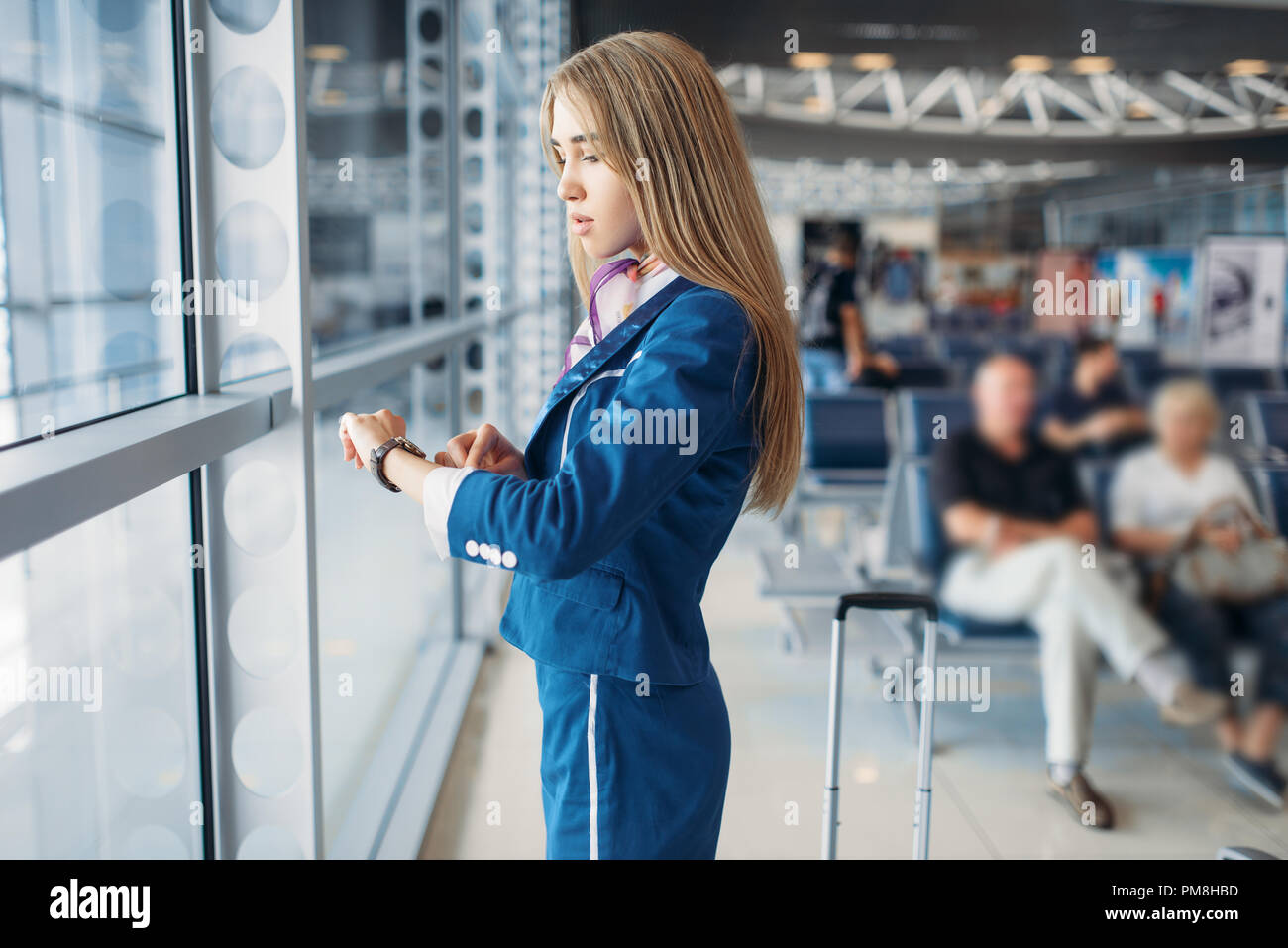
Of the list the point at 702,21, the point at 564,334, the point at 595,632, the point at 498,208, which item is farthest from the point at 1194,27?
the point at 595,632

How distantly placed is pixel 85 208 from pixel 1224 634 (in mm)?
3310

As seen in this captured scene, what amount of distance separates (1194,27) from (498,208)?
6.53m

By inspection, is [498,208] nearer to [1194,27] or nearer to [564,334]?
[564,334]

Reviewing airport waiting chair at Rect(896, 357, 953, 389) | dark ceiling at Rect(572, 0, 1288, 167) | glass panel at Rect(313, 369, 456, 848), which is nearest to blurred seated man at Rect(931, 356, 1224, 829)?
glass panel at Rect(313, 369, 456, 848)

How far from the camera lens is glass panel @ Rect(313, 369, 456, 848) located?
3.33 metres

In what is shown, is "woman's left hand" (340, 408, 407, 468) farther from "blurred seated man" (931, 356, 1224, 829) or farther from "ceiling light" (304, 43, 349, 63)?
"ceiling light" (304, 43, 349, 63)

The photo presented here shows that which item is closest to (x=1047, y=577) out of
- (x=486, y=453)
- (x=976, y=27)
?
(x=486, y=453)

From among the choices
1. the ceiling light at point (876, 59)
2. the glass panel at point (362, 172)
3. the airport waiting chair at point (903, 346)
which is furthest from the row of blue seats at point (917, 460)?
the ceiling light at point (876, 59)

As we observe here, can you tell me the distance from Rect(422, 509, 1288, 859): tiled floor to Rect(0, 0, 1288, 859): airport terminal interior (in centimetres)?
2

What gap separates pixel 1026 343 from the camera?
9.31 metres

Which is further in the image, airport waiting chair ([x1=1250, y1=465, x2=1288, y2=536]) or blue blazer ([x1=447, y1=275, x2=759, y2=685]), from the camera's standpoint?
airport waiting chair ([x1=1250, y1=465, x2=1288, y2=536])

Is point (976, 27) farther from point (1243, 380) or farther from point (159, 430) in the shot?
point (159, 430)

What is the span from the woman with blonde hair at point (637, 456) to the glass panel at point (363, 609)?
111cm

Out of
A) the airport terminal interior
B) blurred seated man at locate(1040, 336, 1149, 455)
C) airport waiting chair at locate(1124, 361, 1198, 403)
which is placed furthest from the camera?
airport waiting chair at locate(1124, 361, 1198, 403)
